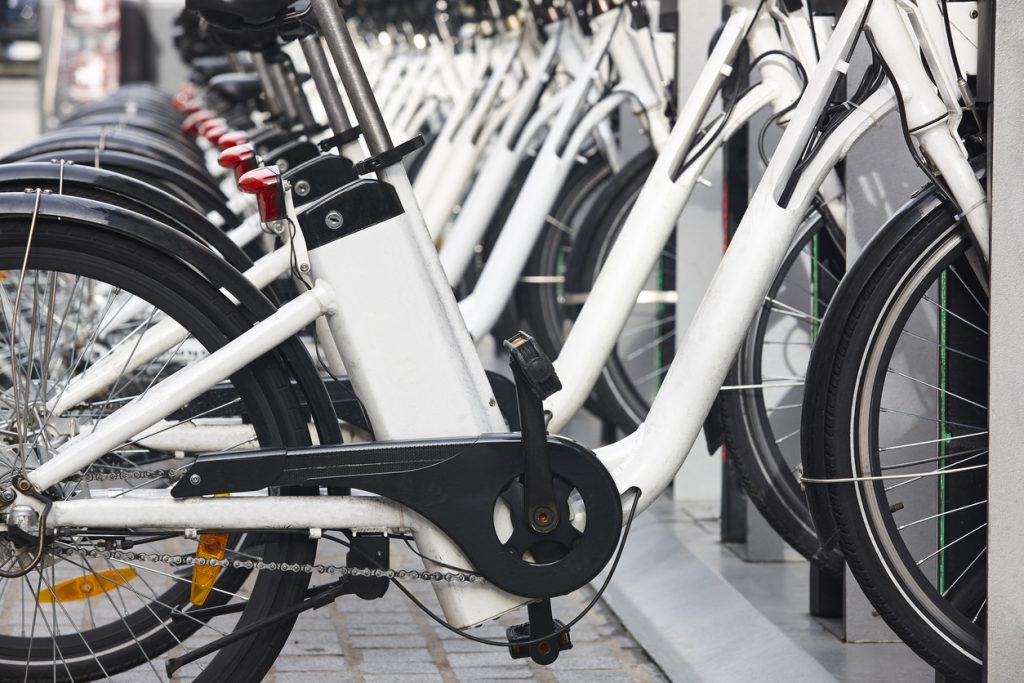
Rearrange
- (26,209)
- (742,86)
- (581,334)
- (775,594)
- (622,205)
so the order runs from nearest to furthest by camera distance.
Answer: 1. (26,209)
2. (581,334)
3. (742,86)
4. (775,594)
5. (622,205)

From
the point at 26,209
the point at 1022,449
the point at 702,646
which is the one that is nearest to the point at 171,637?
the point at 26,209

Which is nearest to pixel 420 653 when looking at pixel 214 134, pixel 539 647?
pixel 539 647

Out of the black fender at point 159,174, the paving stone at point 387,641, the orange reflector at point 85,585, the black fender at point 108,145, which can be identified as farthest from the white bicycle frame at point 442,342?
the black fender at point 108,145

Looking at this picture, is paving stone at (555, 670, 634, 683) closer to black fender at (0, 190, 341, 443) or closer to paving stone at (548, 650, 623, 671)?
paving stone at (548, 650, 623, 671)

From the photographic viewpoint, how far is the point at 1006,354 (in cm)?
253

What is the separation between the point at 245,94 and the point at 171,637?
403 centimetres

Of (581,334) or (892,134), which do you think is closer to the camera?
(581,334)

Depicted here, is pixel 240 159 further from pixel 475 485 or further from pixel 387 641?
pixel 387 641

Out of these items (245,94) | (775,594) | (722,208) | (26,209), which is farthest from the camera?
(245,94)

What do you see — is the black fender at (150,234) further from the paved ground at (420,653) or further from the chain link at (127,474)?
the paved ground at (420,653)

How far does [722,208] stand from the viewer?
15.2ft

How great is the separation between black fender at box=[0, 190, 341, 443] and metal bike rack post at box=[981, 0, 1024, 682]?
113 centimetres

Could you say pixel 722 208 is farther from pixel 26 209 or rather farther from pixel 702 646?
pixel 26 209

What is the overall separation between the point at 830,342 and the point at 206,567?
1137 millimetres
